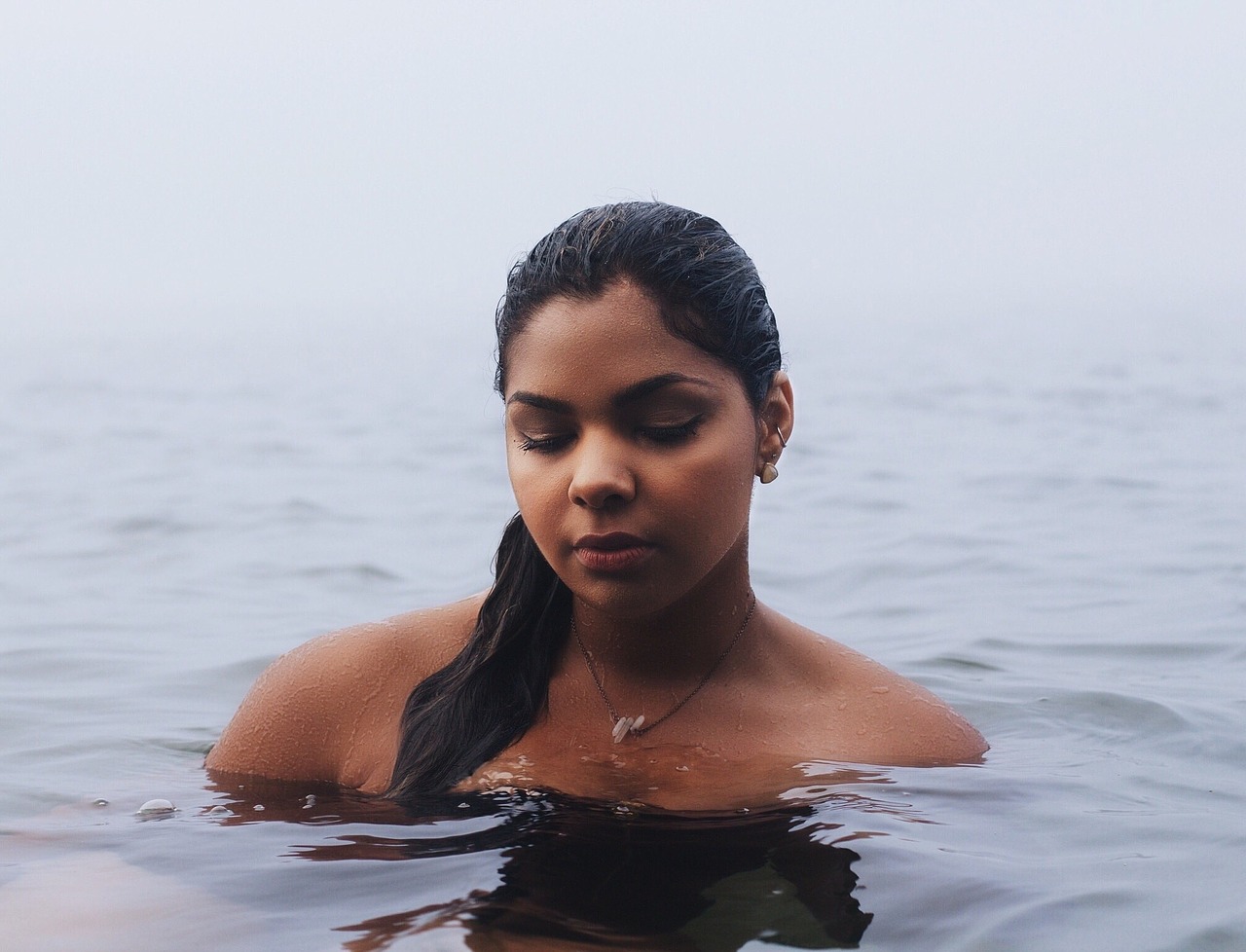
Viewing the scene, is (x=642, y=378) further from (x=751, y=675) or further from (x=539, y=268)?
(x=751, y=675)

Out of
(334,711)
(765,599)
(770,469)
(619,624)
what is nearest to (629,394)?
(770,469)

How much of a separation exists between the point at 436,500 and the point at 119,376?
47.1ft

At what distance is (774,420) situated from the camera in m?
3.34

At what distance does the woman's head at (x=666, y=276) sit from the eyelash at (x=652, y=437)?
17 centimetres

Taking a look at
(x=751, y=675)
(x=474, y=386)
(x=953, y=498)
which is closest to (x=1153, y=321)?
(x=474, y=386)

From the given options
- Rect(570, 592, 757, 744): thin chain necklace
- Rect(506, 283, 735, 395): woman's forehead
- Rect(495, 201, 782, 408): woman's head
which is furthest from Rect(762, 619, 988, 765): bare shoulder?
Rect(506, 283, 735, 395): woman's forehead

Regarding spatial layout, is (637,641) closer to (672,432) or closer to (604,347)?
(672,432)

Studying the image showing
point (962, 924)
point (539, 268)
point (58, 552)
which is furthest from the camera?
point (58, 552)

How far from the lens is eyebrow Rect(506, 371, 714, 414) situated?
2.95m

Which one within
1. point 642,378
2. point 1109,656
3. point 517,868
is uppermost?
point 642,378

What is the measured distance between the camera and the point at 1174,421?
1416 centimetres

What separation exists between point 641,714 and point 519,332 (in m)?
0.88

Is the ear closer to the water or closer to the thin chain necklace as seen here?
the thin chain necklace

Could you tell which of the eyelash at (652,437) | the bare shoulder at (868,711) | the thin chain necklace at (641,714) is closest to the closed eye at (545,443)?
the eyelash at (652,437)
